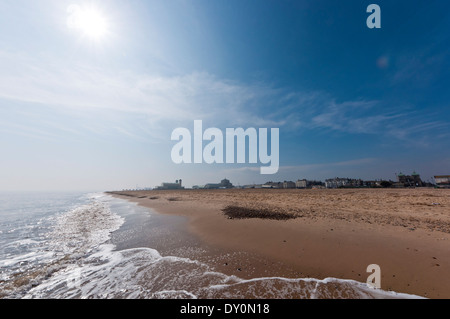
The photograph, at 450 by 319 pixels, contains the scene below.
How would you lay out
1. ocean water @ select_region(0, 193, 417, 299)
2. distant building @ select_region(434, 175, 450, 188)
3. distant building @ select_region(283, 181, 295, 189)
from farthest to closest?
distant building @ select_region(283, 181, 295, 189) < distant building @ select_region(434, 175, 450, 188) < ocean water @ select_region(0, 193, 417, 299)

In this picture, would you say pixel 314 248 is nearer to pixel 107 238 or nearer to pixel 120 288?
pixel 120 288

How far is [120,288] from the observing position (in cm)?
545

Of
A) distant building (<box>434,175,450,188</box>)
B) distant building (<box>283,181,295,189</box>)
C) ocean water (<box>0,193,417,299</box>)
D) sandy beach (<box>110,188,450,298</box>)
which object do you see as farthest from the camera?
distant building (<box>283,181,295,189</box>)

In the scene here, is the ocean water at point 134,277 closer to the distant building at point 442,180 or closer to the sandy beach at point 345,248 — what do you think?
the sandy beach at point 345,248

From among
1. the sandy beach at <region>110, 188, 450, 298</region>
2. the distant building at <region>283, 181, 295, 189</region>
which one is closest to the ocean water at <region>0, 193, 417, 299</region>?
the sandy beach at <region>110, 188, 450, 298</region>

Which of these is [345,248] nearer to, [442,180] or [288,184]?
[442,180]

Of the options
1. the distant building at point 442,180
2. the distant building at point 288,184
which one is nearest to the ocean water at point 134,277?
the distant building at point 442,180

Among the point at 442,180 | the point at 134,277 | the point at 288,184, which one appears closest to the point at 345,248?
the point at 134,277

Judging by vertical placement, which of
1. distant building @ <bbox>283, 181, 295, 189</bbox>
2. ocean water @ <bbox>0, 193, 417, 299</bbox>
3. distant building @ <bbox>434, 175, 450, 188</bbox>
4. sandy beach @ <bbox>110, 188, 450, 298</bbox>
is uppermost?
distant building @ <bbox>434, 175, 450, 188</bbox>

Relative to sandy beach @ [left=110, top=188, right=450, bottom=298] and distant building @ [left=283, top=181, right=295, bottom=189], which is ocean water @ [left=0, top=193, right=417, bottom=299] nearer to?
sandy beach @ [left=110, top=188, right=450, bottom=298]

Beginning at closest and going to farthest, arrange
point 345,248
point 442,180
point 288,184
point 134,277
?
point 134,277 < point 345,248 < point 442,180 < point 288,184

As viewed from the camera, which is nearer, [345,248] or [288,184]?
[345,248]

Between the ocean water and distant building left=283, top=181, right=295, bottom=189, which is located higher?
the ocean water
